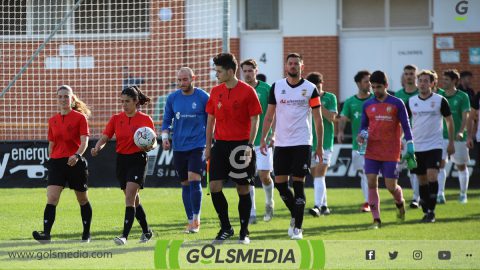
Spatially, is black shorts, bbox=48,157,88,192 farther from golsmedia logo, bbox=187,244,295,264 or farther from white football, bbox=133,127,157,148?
golsmedia logo, bbox=187,244,295,264

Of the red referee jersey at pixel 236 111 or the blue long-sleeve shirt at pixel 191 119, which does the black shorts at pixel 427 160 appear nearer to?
the blue long-sleeve shirt at pixel 191 119

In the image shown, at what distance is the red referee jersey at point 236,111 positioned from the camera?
39.0 feet

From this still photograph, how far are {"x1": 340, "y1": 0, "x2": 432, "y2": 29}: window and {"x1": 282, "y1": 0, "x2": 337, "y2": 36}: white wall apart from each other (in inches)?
15.1

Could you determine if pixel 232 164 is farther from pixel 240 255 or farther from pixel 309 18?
pixel 309 18

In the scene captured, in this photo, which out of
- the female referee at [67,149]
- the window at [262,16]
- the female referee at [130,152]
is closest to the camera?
the female referee at [130,152]

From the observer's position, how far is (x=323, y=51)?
2669 centimetres

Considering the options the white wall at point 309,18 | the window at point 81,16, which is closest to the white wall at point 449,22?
the white wall at point 309,18

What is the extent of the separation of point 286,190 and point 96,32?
8.89 metres

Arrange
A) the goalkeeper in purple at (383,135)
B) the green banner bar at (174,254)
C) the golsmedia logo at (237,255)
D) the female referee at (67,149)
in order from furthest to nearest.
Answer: the goalkeeper in purple at (383,135) → the female referee at (67,149) → the golsmedia logo at (237,255) → the green banner bar at (174,254)

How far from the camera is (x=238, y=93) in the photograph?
11.9m

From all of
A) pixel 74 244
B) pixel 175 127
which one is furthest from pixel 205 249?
pixel 175 127

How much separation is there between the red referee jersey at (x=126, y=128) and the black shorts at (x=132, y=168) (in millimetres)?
70

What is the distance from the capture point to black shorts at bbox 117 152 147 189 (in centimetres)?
1201

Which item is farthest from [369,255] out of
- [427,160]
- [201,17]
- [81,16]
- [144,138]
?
[81,16]
